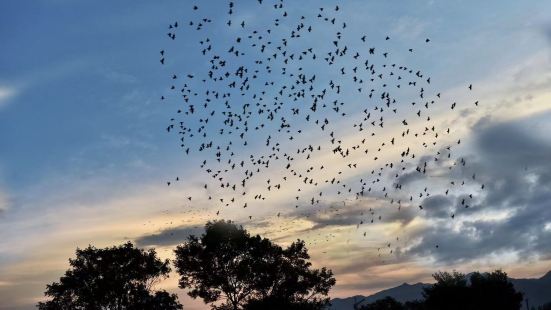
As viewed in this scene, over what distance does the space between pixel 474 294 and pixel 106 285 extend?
5734cm

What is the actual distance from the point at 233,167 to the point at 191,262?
34234 millimetres

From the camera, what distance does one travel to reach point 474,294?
91.1 m

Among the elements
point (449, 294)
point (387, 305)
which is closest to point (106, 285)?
point (449, 294)

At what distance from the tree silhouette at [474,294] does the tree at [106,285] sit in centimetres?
4493

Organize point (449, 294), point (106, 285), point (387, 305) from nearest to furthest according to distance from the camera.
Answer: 1. point (106, 285)
2. point (449, 294)
3. point (387, 305)

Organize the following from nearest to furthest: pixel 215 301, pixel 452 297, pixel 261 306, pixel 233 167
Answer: pixel 233 167 < pixel 261 306 < pixel 215 301 < pixel 452 297

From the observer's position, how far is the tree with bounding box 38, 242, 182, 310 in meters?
65.5

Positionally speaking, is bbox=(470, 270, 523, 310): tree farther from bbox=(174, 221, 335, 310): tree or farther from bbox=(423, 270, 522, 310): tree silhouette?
bbox=(174, 221, 335, 310): tree

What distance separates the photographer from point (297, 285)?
236 feet

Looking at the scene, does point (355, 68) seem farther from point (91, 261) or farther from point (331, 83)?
point (91, 261)

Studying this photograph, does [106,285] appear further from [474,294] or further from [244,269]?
[474,294]

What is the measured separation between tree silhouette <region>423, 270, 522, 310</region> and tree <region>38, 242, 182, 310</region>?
44928 millimetres

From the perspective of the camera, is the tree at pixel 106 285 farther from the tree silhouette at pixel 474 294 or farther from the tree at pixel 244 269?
the tree silhouette at pixel 474 294

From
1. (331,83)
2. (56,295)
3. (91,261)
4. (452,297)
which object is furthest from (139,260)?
(452,297)
